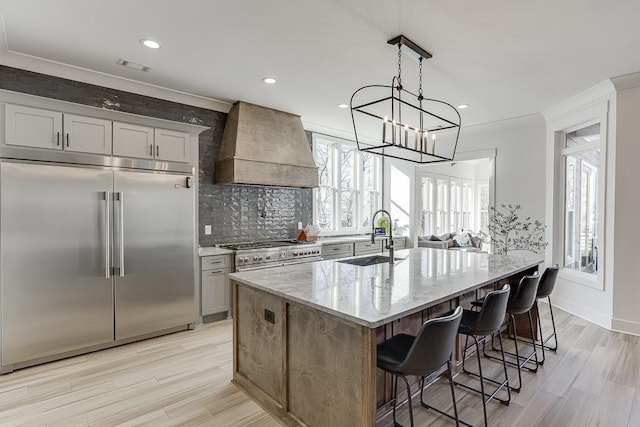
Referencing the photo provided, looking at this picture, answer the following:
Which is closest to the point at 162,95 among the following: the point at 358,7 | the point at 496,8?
the point at 358,7

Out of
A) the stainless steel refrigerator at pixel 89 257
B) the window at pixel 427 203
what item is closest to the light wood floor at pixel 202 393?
the stainless steel refrigerator at pixel 89 257

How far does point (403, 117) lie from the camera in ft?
17.2

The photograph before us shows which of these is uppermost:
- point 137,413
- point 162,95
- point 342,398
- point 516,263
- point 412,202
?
point 162,95

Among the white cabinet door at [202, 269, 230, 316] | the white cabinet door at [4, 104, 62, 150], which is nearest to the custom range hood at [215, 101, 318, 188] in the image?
the white cabinet door at [202, 269, 230, 316]

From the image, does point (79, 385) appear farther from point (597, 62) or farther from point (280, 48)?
point (597, 62)

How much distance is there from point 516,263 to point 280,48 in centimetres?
291

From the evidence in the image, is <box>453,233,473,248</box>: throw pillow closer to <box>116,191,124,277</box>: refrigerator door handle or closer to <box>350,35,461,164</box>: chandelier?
<box>350,35,461,164</box>: chandelier

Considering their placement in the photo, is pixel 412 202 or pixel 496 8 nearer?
pixel 496 8

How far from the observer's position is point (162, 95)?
406 centimetres

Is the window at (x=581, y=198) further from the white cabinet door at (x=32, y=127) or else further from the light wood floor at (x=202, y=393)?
the white cabinet door at (x=32, y=127)

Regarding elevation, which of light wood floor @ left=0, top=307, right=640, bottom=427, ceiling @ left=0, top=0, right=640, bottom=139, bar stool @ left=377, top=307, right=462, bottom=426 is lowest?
light wood floor @ left=0, top=307, right=640, bottom=427

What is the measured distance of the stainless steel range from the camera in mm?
4208

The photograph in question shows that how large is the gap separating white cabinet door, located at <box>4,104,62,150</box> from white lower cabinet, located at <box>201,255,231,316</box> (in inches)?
72.1

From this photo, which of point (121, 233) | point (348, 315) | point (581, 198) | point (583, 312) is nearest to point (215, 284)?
point (121, 233)
